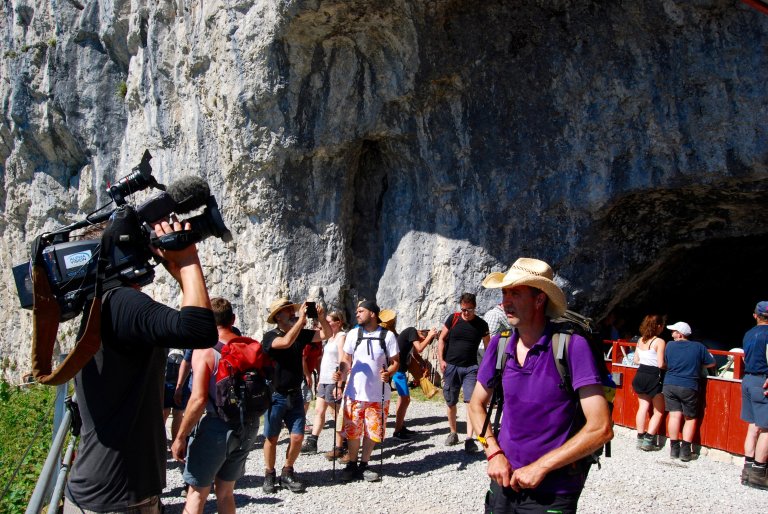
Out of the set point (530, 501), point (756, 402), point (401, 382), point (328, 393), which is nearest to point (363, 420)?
point (328, 393)

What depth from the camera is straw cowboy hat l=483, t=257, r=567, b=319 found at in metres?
3.12

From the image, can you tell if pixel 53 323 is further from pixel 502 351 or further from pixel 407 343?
pixel 407 343

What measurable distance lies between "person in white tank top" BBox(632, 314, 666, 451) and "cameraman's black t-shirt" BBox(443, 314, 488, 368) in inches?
82.5

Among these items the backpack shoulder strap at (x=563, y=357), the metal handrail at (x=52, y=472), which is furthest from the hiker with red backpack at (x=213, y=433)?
the backpack shoulder strap at (x=563, y=357)

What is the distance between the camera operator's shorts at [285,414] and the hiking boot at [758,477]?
4571 millimetres

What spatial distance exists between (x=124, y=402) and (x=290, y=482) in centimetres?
422

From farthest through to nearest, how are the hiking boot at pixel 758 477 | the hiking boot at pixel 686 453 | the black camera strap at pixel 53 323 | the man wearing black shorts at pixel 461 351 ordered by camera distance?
the man wearing black shorts at pixel 461 351 → the hiking boot at pixel 686 453 → the hiking boot at pixel 758 477 → the black camera strap at pixel 53 323

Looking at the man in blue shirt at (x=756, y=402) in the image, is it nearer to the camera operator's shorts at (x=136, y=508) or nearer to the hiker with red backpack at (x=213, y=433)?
the hiker with red backpack at (x=213, y=433)

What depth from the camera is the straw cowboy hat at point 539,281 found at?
312 cm

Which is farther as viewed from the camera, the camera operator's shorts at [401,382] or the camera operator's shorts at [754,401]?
the camera operator's shorts at [401,382]

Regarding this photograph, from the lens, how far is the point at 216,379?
4.61 m

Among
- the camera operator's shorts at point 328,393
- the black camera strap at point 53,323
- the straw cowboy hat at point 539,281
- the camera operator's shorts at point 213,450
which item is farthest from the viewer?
the camera operator's shorts at point 328,393

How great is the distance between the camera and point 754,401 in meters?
6.93

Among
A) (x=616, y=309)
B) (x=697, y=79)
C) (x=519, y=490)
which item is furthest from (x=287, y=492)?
(x=616, y=309)
